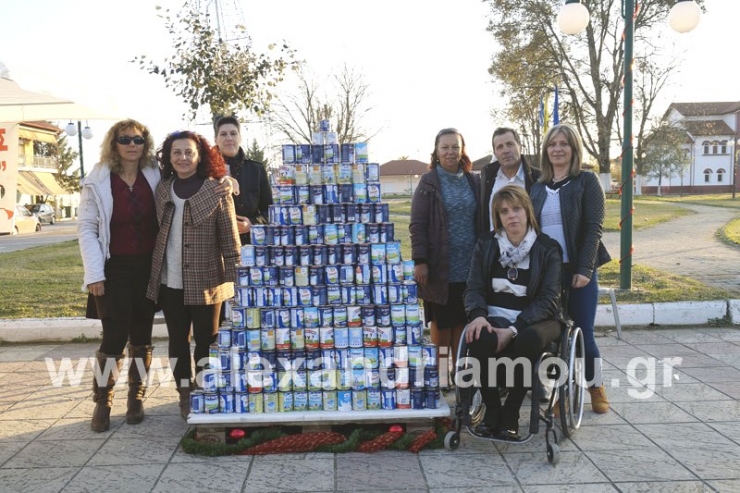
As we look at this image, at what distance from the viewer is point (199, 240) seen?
4.43 meters

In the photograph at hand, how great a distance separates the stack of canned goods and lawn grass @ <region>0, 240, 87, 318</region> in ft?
15.0

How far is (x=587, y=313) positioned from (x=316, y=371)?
6.85ft

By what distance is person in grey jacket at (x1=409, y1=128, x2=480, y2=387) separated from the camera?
4.93 m

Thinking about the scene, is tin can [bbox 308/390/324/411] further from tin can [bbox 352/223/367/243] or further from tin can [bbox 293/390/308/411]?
tin can [bbox 352/223/367/243]

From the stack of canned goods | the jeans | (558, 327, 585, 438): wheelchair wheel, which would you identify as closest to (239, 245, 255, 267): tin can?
the stack of canned goods

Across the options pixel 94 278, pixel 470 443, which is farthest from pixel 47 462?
pixel 470 443

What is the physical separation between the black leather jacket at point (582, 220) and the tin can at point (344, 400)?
1876 millimetres

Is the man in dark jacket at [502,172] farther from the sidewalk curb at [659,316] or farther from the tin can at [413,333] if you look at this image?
the sidewalk curb at [659,316]

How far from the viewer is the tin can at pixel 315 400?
4.18 meters

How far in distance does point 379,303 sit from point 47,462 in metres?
2.41

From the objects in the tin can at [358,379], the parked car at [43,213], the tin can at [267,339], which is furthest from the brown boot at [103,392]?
the parked car at [43,213]

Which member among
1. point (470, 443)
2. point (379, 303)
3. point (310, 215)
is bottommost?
point (470, 443)

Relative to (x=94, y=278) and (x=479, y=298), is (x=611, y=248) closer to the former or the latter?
(x=479, y=298)

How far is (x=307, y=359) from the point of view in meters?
4.22
